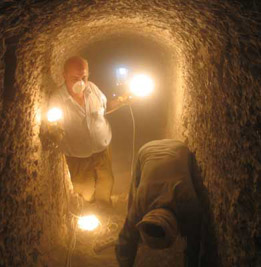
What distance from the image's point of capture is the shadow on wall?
2.04 metres

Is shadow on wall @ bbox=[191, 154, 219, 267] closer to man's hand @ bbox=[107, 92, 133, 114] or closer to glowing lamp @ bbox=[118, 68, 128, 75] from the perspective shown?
man's hand @ bbox=[107, 92, 133, 114]

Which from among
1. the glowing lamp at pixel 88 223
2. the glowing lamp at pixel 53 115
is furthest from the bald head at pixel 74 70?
the glowing lamp at pixel 88 223

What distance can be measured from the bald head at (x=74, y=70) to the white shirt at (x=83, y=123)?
0.10 meters

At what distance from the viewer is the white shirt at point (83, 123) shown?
3268mm

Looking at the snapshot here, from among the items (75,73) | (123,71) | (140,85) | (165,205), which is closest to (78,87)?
(75,73)

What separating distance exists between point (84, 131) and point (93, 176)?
2.56 feet

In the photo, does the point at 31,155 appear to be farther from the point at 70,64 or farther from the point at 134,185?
the point at 70,64

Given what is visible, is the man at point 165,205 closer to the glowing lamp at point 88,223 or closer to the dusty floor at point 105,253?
the dusty floor at point 105,253

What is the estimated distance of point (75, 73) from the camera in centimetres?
323

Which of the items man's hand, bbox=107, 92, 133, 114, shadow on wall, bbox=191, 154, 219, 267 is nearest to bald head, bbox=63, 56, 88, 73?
man's hand, bbox=107, 92, 133, 114

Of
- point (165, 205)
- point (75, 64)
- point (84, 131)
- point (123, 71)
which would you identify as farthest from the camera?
point (123, 71)

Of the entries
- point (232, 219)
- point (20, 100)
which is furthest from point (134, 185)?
point (20, 100)

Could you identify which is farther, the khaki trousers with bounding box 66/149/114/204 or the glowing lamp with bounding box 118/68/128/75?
the glowing lamp with bounding box 118/68/128/75

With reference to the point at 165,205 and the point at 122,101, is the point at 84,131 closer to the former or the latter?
the point at 122,101
